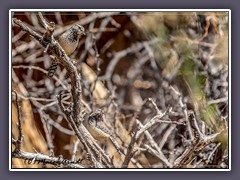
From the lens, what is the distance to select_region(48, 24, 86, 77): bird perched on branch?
1739 mm

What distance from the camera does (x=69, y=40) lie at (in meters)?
1.76

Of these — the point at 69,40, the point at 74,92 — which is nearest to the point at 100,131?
the point at 74,92

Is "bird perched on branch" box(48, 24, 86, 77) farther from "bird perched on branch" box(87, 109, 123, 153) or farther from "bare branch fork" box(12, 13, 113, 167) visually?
"bird perched on branch" box(87, 109, 123, 153)

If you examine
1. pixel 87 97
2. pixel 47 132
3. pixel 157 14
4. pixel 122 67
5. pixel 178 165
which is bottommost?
pixel 178 165

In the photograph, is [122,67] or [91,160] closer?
[91,160]

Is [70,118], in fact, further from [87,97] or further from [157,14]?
[157,14]

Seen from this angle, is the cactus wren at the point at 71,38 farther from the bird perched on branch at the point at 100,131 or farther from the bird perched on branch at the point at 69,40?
the bird perched on branch at the point at 100,131

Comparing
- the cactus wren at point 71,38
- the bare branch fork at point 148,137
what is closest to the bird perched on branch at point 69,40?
the cactus wren at point 71,38

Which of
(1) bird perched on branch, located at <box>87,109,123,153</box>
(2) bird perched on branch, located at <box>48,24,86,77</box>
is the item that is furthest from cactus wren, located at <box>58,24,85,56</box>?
(1) bird perched on branch, located at <box>87,109,123,153</box>

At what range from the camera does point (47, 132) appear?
180 centimetres

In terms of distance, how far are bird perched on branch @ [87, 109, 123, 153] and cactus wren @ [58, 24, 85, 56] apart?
24 cm
